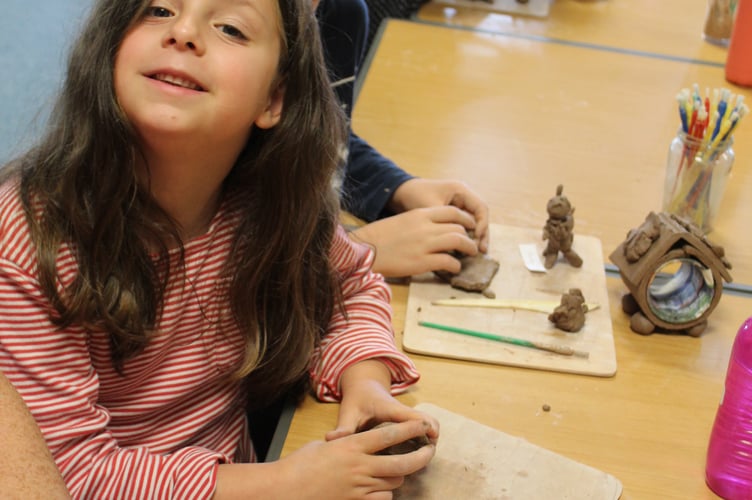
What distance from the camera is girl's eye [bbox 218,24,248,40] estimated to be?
101cm

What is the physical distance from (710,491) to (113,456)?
2.16ft

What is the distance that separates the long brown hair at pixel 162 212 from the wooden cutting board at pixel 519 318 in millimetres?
144

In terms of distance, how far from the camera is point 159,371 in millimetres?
1115

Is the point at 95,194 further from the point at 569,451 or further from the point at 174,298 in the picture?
the point at 569,451

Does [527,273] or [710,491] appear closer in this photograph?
[710,491]

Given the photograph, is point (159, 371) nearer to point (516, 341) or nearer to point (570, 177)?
point (516, 341)

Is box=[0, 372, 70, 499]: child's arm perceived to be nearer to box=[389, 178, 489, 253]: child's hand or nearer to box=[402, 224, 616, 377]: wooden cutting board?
box=[402, 224, 616, 377]: wooden cutting board

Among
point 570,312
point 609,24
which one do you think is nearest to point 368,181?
point 570,312

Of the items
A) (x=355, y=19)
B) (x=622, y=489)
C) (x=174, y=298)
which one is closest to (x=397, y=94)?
(x=355, y=19)

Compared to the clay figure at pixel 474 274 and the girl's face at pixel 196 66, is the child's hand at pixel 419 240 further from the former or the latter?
the girl's face at pixel 196 66

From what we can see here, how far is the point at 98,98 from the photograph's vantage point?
100cm

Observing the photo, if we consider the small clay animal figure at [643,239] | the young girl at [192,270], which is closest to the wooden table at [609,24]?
the small clay animal figure at [643,239]

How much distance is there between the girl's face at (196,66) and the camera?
97 cm

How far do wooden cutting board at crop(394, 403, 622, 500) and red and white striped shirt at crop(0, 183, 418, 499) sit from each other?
0.44 feet
